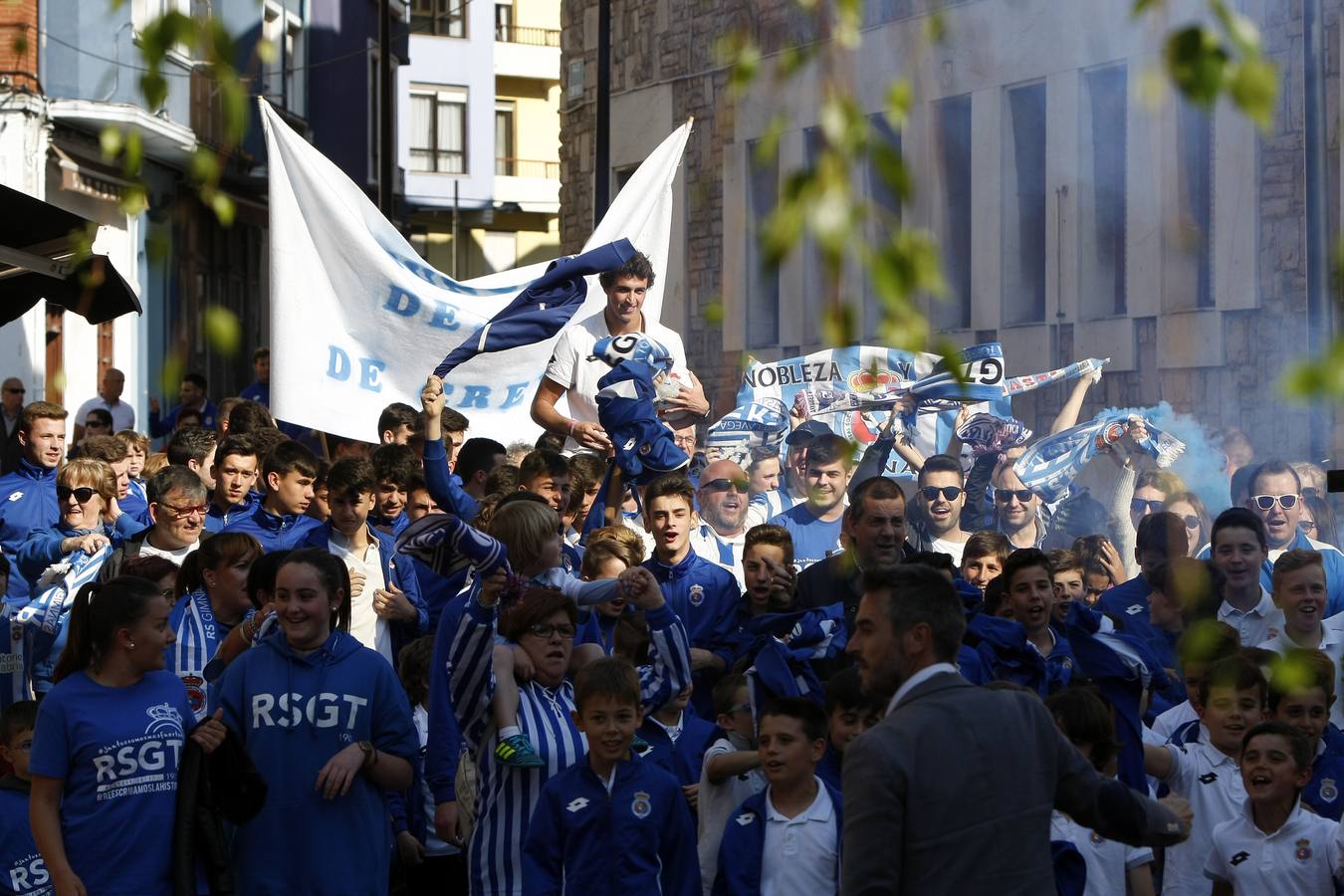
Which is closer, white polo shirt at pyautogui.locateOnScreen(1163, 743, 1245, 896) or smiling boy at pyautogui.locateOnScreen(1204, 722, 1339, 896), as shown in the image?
smiling boy at pyautogui.locateOnScreen(1204, 722, 1339, 896)

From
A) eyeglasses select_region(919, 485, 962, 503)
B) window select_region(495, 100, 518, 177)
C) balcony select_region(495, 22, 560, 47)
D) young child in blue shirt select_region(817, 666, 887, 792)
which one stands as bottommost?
young child in blue shirt select_region(817, 666, 887, 792)

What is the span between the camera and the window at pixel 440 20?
51.2 meters

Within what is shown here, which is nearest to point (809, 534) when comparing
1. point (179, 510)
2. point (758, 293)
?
point (179, 510)

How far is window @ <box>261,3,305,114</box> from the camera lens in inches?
1105

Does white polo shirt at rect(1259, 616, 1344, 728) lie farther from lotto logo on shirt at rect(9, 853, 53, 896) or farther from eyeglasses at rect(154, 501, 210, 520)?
lotto logo on shirt at rect(9, 853, 53, 896)

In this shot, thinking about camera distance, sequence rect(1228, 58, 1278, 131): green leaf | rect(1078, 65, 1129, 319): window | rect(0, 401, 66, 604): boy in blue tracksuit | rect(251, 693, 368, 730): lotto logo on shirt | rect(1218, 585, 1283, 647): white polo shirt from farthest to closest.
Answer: rect(1078, 65, 1129, 319): window → rect(0, 401, 66, 604): boy in blue tracksuit → rect(1218, 585, 1283, 647): white polo shirt → rect(251, 693, 368, 730): lotto logo on shirt → rect(1228, 58, 1278, 131): green leaf

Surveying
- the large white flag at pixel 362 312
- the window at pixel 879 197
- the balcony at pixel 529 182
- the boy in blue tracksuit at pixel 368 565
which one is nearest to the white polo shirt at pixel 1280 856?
the window at pixel 879 197

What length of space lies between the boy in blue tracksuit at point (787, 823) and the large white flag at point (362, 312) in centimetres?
539

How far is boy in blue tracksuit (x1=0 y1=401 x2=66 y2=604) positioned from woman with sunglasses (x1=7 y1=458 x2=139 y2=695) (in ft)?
1.12

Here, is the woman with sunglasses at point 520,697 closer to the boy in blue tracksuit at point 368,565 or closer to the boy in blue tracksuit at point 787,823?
the boy in blue tracksuit at point 787,823

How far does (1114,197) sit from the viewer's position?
40.1ft

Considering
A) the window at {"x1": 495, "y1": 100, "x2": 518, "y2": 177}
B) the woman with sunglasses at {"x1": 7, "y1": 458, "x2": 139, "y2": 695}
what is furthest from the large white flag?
the window at {"x1": 495, "y1": 100, "x2": 518, "y2": 177}

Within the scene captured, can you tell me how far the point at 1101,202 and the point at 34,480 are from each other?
6514mm

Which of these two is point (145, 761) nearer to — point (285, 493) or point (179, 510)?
point (179, 510)
